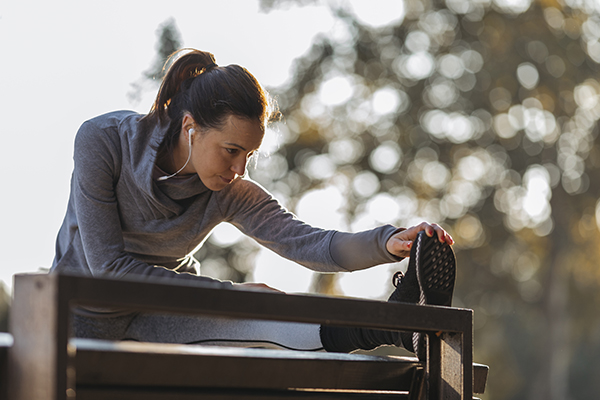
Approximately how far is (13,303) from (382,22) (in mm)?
10732

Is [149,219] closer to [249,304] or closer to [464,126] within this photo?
[249,304]

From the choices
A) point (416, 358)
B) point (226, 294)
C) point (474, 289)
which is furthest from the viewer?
point (474, 289)

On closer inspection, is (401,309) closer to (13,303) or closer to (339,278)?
(13,303)

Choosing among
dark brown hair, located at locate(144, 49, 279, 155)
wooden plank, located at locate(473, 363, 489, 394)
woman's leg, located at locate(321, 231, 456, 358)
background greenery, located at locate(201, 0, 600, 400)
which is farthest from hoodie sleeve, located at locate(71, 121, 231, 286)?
background greenery, located at locate(201, 0, 600, 400)

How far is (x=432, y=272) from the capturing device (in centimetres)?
161

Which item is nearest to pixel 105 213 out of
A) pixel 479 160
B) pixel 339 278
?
pixel 339 278

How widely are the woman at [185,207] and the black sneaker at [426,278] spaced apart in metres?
0.13

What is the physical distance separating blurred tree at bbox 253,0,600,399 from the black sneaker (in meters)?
9.01

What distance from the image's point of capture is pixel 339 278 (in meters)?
10.3

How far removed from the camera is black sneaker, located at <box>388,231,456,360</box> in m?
1.59

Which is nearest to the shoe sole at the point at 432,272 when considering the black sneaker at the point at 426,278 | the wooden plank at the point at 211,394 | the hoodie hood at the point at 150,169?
the black sneaker at the point at 426,278

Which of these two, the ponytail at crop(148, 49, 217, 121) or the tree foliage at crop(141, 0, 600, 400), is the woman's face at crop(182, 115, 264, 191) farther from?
the tree foliage at crop(141, 0, 600, 400)

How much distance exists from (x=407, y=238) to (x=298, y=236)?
438 mm

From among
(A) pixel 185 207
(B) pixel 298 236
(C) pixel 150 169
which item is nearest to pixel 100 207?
(C) pixel 150 169
